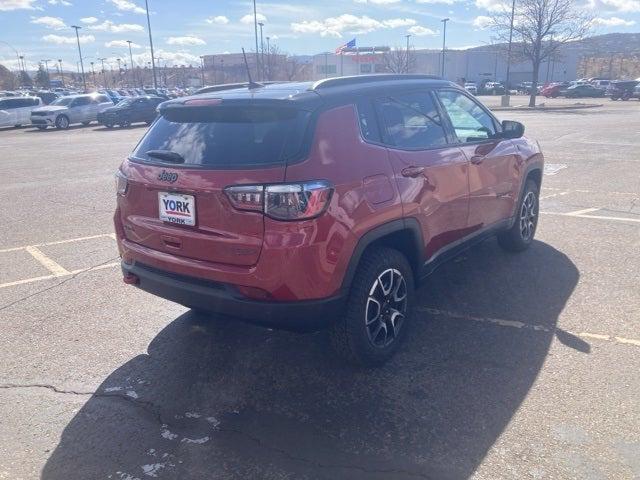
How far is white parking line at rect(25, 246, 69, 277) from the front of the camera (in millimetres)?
5645

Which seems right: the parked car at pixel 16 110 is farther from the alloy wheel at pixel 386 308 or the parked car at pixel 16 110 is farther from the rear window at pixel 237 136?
the alloy wheel at pixel 386 308

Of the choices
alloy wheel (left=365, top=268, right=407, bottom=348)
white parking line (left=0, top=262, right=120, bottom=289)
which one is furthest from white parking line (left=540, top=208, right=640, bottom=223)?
white parking line (left=0, top=262, right=120, bottom=289)

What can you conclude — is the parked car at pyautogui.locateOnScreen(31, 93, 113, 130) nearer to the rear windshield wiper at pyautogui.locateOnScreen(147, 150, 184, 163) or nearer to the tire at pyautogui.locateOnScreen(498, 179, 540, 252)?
the tire at pyautogui.locateOnScreen(498, 179, 540, 252)

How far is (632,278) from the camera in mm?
5133

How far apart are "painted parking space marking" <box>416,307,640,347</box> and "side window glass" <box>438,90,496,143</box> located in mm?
1412

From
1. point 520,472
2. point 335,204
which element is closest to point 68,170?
point 335,204

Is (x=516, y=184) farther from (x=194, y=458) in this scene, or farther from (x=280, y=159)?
(x=194, y=458)

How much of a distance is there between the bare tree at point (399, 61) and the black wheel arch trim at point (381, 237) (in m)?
67.7

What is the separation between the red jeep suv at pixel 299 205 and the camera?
3.06m

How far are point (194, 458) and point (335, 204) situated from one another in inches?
59.9

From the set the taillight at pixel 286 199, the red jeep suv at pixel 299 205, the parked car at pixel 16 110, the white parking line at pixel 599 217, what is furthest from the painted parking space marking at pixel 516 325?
the parked car at pixel 16 110

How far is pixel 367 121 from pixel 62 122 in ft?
98.8

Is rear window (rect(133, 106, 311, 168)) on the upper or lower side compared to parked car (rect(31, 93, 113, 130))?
upper

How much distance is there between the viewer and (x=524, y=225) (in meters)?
5.91
